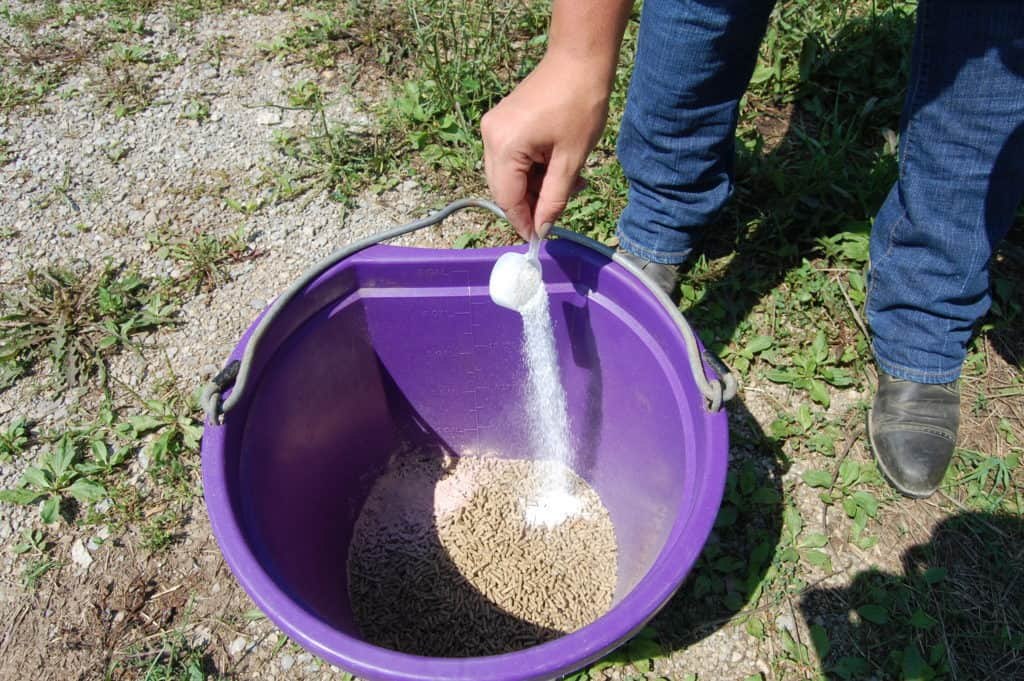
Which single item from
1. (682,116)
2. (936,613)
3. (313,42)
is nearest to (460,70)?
(313,42)

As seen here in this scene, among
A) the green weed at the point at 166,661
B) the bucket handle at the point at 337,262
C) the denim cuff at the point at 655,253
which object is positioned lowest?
the green weed at the point at 166,661

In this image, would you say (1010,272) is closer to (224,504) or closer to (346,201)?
(346,201)

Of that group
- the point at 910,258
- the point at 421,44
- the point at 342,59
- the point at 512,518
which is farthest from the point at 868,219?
the point at 342,59

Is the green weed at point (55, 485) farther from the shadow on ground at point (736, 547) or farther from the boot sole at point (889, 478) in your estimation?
the boot sole at point (889, 478)

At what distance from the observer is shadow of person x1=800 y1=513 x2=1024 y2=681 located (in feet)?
4.21

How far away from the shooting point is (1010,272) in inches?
69.3

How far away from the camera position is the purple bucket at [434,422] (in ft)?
2.95

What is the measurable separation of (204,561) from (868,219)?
157cm

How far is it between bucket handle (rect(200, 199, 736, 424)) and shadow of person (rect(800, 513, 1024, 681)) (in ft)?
1.86

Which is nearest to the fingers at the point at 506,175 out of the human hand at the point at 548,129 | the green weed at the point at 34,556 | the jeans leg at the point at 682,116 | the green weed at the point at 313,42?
the human hand at the point at 548,129

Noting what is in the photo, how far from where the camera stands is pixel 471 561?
4.74 ft

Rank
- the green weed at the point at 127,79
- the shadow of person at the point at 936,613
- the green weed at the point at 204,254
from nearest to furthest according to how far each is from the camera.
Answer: the shadow of person at the point at 936,613 < the green weed at the point at 204,254 < the green weed at the point at 127,79

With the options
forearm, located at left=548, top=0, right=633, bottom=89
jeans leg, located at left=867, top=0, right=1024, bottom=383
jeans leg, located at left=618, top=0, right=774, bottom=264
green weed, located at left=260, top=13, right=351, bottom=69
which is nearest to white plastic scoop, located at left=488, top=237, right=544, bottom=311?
forearm, located at left=548, top=0, right=633, bottom=89

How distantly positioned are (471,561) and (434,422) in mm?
274
